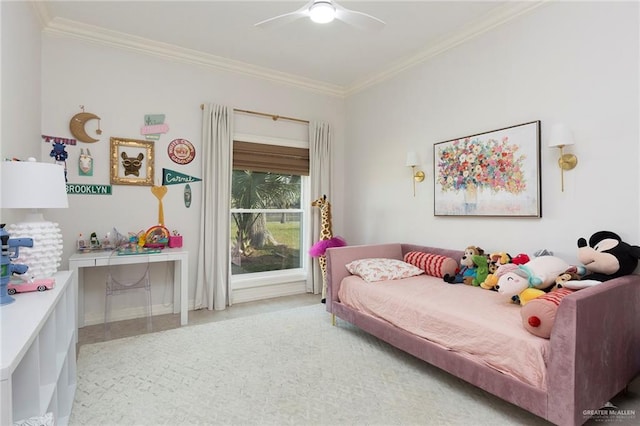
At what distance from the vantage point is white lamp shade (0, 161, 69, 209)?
5.19 ft

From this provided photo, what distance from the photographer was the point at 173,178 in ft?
11.8

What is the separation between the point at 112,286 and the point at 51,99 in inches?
71.8

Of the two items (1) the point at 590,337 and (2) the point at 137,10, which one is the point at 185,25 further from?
(1) the point at 590,337

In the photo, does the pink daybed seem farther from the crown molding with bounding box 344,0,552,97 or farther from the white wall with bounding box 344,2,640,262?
the crown molding with bounding box 344,0,552,97

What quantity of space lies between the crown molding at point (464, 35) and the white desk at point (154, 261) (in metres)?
3.02

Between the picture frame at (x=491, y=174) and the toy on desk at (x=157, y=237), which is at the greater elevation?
the picture frame at (x=491, y=174)

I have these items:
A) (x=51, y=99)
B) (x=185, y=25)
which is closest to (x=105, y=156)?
(x=51, y=99)

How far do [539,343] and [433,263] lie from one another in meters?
1.48

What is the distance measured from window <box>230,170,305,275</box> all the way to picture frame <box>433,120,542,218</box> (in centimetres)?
190

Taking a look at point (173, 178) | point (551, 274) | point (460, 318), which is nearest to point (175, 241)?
point (173, 178)

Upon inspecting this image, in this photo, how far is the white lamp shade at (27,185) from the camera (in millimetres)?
1582

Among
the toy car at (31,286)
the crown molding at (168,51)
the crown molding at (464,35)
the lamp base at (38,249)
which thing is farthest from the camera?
the crown molding at (168,51)

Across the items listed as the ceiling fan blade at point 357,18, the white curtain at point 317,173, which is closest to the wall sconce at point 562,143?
the ceiling fan blade at point 357,18

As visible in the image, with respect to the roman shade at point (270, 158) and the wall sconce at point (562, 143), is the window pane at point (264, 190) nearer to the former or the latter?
the roman shade at point (270, 158)
